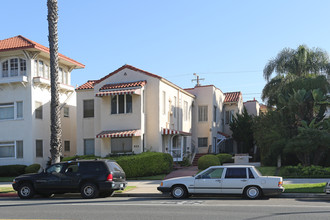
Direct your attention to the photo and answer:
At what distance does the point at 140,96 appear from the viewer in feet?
88.7

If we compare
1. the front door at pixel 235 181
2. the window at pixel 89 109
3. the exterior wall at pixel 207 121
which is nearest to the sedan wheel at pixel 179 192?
the front door at pixel 235 181

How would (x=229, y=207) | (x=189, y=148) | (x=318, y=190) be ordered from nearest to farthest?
(x=229, y=207) < (x=318, y=190) < (x=189, y=148)

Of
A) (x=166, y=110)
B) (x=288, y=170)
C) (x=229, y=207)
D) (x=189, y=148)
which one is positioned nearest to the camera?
(x=229, y=207)

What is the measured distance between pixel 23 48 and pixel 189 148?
14.8 metres

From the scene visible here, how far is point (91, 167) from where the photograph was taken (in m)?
16.3

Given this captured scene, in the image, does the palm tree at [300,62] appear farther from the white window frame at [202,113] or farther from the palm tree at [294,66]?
the white window frame at [202,113]

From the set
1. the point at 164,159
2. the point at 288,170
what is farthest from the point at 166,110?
the point at 288,170

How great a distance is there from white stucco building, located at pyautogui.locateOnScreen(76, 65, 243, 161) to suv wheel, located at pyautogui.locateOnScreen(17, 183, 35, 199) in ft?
33.4

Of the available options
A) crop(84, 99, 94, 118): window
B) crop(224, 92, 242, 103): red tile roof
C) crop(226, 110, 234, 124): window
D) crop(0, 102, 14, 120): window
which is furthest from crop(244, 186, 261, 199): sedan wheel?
crop(226, 110, 234, 124): window

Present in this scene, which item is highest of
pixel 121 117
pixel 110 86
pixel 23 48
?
pixel 23 48

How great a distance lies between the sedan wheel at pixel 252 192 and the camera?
14773 mm

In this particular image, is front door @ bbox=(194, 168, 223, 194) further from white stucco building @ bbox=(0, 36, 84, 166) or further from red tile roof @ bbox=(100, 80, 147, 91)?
white stucco building @ bbox=(0, 36, 84, 166)

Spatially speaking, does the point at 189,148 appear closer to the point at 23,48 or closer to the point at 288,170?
the point at 288,170

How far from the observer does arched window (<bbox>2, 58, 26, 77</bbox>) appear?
28.7 metres
